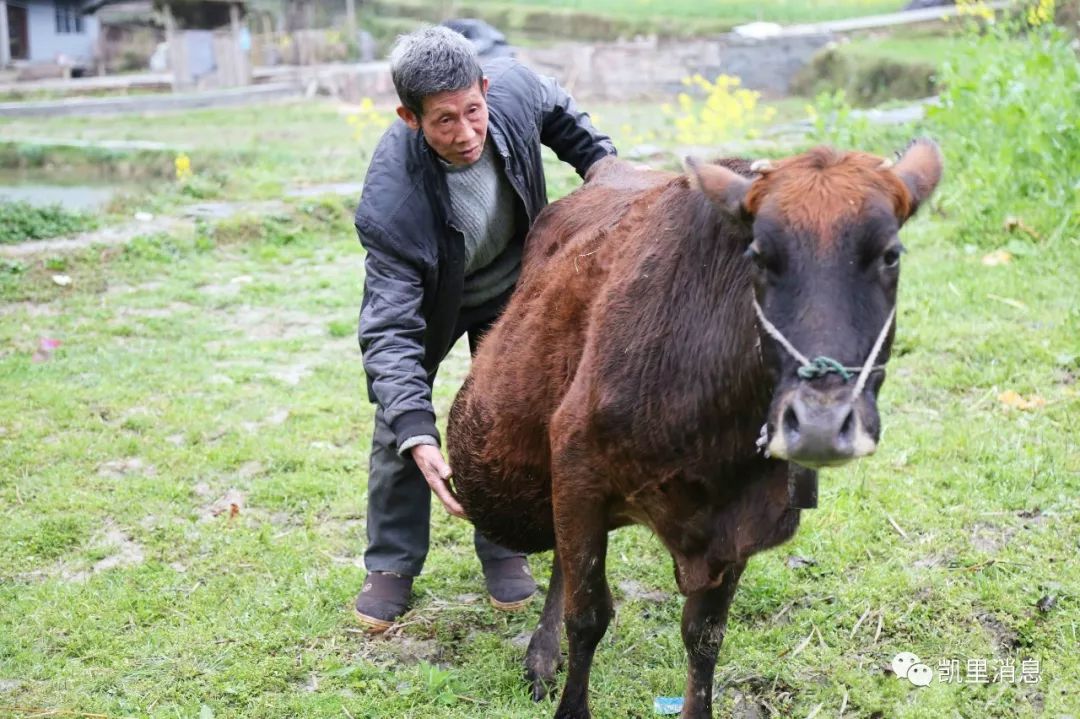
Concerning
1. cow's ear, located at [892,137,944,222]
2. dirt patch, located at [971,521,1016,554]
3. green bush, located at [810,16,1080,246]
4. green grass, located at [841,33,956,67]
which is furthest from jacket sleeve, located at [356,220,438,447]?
green grass, located at [841,33,956,67]

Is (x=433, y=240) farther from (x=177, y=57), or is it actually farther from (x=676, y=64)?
(x=177, y=57)

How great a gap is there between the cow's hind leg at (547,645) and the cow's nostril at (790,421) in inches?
77.2

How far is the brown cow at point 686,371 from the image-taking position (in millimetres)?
2689

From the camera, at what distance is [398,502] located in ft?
15.4

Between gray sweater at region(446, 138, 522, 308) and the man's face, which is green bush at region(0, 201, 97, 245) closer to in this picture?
gray sweater at region(446, 138, 522, 308)

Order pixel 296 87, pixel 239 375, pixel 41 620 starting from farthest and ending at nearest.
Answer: pixel 296 87 → pixel 239 375 → pixel 41 620

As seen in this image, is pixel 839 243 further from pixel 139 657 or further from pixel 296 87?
pixel 296 87

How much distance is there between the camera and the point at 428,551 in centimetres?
516

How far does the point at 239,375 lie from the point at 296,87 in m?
24.3

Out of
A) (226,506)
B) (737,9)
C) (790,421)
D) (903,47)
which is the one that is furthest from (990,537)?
(737,9)

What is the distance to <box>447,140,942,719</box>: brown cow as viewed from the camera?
2689 millimetres

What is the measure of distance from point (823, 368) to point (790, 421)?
15 cm

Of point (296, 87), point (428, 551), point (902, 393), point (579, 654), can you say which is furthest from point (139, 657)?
point (296, 87)

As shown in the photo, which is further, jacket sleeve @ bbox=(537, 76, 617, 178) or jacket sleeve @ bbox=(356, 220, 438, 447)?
jacket sleeve @ bbox=(537, 76, 617, 178)
